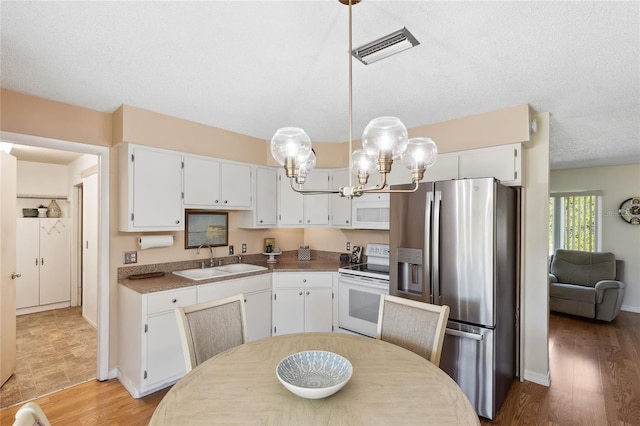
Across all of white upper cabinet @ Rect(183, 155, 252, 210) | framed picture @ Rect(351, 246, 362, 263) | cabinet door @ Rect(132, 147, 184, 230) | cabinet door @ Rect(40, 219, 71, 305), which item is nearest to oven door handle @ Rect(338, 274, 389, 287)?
framed picture @ Rect(351, 246, 362, 263)

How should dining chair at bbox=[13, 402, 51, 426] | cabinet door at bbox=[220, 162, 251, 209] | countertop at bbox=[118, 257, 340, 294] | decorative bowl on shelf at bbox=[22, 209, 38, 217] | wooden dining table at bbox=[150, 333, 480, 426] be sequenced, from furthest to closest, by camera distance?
decorative bowl on shelf at bbox=[22, 209, 38, 217]
cabinet door at bbox=[220, 162, 251, 209]
countertop at bbox=[118, 257, 340, 294]
wooden dining table at bbox=[150, 333, 480, 426]
dining chair at bbox=[13, 402, 51, 426]

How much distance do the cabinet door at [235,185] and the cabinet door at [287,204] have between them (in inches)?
16.3

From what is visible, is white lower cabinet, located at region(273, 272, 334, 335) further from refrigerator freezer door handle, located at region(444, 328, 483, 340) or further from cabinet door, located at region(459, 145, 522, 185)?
cabinet door, located at region(459, 145, 522, 185)

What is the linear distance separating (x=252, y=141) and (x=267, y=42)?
192 centimetres

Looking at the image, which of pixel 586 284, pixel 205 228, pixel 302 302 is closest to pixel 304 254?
pixel 302 302

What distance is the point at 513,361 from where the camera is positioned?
275cm

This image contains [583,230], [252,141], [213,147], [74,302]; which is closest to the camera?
[213,147]

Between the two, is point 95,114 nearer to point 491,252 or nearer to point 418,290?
point 418,290

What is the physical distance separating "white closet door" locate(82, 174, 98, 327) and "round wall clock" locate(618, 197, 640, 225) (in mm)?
7713

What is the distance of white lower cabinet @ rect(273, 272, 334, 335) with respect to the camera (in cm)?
331

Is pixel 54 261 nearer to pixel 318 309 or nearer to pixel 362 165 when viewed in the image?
pixel 318 309

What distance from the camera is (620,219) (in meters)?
5.07

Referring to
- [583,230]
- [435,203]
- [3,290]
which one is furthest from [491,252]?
Result: [583,230]

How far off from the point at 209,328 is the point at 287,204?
214cm
